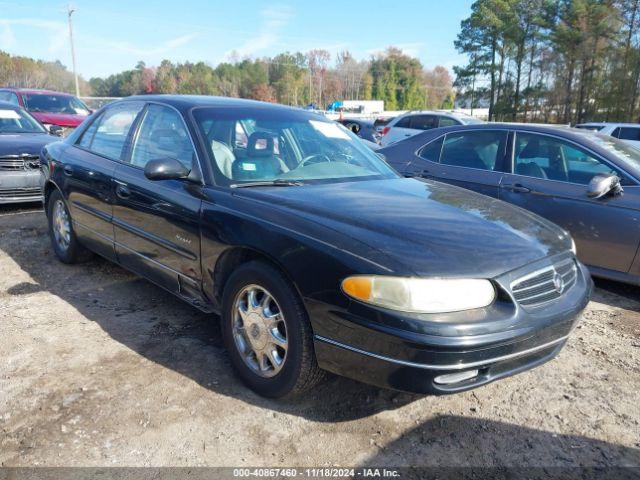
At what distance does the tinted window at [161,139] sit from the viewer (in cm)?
343

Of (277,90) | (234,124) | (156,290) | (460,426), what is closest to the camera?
(460,426)

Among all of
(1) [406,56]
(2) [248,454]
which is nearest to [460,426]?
(2) [248,454]

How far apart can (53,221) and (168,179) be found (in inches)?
100

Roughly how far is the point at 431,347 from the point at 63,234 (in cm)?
406

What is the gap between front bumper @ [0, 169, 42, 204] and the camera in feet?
22.7

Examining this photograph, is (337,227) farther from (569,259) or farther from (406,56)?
(406,56)

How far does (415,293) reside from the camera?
89.1 inches

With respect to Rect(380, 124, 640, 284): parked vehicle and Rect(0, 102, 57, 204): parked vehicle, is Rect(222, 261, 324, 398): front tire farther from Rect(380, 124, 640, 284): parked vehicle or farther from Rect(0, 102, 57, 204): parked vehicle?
Rect(0, 102, 57, 204): parked vehicle

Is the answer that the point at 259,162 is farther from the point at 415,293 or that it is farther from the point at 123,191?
the point at 415,293

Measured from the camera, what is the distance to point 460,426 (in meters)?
2.71

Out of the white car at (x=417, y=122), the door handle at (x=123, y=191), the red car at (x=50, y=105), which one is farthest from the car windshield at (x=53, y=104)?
the door handle at (x=123, y=191)

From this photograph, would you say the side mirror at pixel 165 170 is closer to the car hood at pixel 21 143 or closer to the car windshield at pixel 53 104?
the car hood at pixel 21 143

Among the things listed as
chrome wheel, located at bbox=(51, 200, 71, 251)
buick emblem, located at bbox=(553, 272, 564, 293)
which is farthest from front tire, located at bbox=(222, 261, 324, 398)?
chrome wheel, located at bbox=(51, 200, 71, 251)

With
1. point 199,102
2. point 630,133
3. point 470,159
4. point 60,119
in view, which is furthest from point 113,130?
point 630,133
